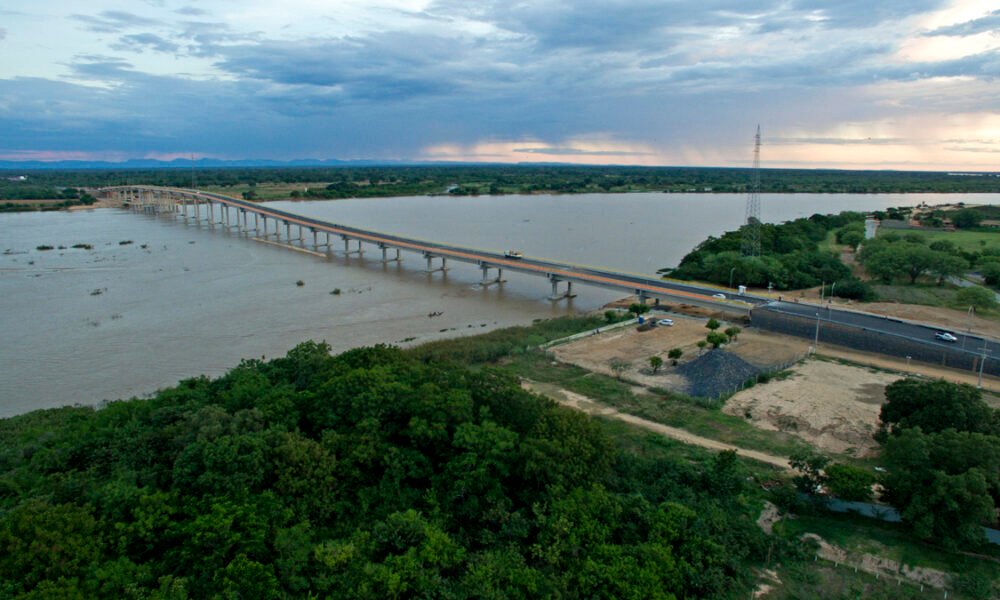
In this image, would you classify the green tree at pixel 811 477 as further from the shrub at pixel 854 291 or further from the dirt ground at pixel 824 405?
the shrub at pixel 854 291

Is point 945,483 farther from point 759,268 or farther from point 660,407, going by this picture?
point 759,268

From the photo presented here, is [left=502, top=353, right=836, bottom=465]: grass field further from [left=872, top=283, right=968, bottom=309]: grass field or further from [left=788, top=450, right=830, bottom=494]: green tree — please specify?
[left=872, top=283, right=968, bottom=309]: grass field

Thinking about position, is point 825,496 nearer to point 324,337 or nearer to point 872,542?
point 872,542

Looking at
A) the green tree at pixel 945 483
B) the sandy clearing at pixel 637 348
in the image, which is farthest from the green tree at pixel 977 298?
the green tree at pixel 945 483

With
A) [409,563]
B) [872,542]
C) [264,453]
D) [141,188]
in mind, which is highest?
[141,188]

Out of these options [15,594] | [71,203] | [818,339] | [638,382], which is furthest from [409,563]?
[71,203]

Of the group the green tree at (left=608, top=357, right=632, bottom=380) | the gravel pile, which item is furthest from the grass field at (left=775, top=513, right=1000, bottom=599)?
the green tree at (left=608, top=357, right=632, bottom=380)

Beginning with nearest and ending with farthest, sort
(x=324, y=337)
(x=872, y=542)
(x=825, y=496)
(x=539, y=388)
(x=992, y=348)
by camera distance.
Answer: (x=872, y=542)
(x=825, y=496)
(x=539, y=388)
(x=992, y=348)
(x=324, y=337)
